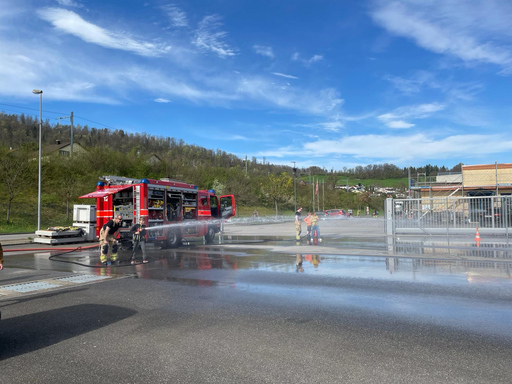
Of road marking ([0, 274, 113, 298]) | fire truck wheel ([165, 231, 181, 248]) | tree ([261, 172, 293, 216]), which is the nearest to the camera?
road marking ([0, 274, 113, 298])

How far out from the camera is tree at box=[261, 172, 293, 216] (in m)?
67.2

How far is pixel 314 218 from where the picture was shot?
19.1m

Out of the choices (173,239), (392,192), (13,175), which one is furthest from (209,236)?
(392,192)

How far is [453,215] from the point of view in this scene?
65.4 ft

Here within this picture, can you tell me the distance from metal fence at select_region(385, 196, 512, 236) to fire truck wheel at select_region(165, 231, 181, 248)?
11304 mm

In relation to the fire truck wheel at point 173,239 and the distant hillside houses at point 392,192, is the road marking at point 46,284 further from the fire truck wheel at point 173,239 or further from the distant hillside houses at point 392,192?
the distant hillside houses at point 392,192

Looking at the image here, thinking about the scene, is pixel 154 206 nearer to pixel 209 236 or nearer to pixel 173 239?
pixel 173 239

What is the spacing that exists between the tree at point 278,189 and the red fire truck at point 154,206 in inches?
1870

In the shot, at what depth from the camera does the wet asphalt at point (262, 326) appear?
4.16 meters

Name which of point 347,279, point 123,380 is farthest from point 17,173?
point 123,380

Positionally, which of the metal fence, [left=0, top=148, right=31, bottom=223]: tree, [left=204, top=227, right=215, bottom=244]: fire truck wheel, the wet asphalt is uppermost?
[left=0, top=148, right=31, bottom=223]: tree

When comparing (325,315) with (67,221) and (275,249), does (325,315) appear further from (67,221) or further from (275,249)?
(67,221)

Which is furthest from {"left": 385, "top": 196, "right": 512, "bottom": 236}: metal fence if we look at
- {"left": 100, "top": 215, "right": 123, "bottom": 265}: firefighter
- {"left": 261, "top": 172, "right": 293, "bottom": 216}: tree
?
{"left": 261, "top": 172, "right": 293, "bottom": 216}: tree

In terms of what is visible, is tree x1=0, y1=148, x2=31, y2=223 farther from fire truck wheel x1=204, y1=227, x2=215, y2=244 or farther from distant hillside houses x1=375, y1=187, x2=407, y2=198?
distant hillside houses x1=375, y1=187, x2=407, y2=198
